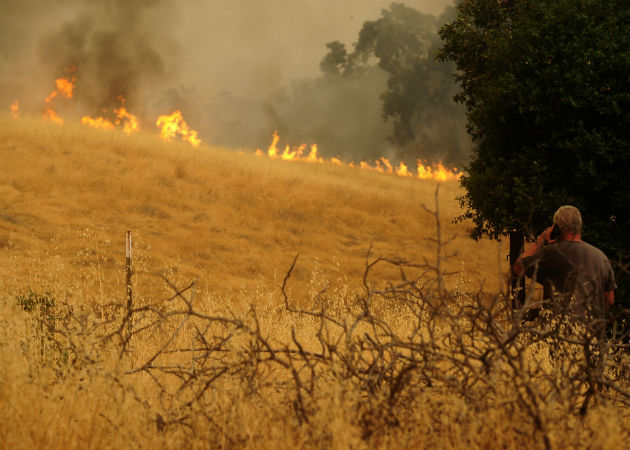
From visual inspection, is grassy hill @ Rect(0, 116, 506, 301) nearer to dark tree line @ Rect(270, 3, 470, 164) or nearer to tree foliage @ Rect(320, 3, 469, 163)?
dark tree line @ Rect(270, 3, 470, 164)

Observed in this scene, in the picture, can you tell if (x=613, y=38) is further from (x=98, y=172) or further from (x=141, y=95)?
(x=141, y=95)

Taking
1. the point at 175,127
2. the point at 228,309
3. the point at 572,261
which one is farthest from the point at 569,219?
the point at 175,127

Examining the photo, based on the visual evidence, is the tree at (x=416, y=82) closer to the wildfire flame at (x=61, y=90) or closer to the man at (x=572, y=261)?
the wildfire flame at (x=61, y=90)

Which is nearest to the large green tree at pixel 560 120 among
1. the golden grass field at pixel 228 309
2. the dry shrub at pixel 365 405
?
the golden grass field at pixel 228 309

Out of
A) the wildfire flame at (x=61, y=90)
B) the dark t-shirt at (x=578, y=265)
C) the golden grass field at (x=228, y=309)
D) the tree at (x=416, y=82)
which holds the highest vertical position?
the tree at (x=416, y=82)

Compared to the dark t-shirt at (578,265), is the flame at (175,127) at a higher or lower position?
higher

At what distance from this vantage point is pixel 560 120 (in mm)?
10391

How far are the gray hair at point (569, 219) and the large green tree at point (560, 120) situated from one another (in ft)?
13.7

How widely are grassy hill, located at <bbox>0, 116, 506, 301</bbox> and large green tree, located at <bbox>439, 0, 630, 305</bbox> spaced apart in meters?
1.95

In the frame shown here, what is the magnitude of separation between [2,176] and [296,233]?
9296 mm

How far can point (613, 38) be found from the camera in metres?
9.89

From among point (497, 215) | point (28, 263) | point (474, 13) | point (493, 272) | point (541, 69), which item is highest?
point (474, 13)

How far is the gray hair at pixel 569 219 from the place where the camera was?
18.8ft

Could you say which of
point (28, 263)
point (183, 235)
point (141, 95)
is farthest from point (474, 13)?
point (141, 95)
